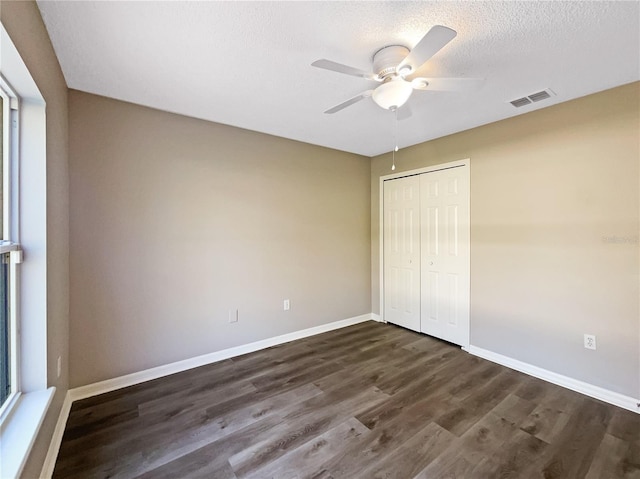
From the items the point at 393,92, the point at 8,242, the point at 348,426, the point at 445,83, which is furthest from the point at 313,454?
the point at 445,83

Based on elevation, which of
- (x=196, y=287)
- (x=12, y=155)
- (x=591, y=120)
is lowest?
(x=196, y=287)

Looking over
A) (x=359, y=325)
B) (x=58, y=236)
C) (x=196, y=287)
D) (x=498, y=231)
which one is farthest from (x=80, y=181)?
(x=498, y=231)

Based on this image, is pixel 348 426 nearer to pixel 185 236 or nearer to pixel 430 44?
pixel 185 236

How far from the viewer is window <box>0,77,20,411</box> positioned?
4.42 ft

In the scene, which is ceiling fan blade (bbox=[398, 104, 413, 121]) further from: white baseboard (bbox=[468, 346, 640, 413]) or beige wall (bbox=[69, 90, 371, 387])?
white baseboard (bbox=[468, 346, 640, 413])

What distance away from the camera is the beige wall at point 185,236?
2188mm

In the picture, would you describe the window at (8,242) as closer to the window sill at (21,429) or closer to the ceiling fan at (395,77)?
the window sill at (21,429)

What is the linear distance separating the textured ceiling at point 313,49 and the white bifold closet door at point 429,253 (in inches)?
39.5

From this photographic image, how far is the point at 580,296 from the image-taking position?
7.42 feet

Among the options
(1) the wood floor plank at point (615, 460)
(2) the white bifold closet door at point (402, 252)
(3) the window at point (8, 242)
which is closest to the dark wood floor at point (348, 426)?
(1) the wood floor plank at point (615, 460)

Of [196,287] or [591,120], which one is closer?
[591,120]

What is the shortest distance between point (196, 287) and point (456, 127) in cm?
313

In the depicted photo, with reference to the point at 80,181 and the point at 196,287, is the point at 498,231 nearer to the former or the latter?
the point at 196,287

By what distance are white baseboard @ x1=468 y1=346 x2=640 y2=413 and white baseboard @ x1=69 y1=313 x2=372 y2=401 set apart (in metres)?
1.76
